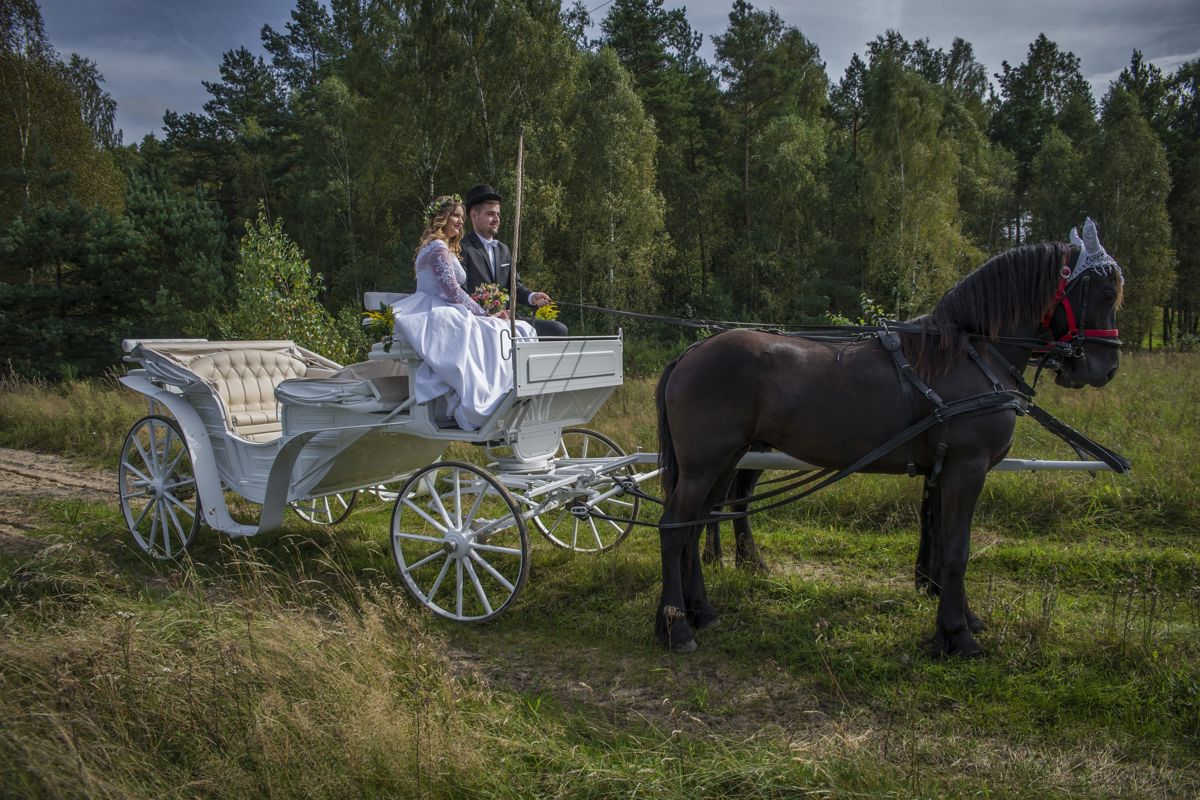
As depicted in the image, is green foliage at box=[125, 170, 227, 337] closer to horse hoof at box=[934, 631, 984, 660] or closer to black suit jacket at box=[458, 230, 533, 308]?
black suit jacket at box=[458, 230, 533, 308]

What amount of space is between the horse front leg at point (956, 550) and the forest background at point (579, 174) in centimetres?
1008

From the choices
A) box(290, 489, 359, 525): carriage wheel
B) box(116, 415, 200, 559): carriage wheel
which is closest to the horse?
box(290, 489, 359, 525): carriage wheel

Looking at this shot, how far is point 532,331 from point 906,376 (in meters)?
2.36

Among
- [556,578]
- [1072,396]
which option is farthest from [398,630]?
[1072,396]

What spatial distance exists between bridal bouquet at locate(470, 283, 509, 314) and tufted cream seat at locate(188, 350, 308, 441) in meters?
2.11

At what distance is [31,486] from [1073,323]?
975cm

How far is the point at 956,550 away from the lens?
3.75m

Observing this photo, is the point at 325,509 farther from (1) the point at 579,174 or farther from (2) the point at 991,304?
(1) the point at 579,174

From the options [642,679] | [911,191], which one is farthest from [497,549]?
[911,191]

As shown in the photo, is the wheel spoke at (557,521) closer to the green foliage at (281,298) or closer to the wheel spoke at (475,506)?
the wheel spoke at (475,506)

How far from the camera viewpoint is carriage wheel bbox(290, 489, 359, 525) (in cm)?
677

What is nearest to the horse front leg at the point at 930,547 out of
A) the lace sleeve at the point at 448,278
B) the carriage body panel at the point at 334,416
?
the carriage body panel at the point at 334,416

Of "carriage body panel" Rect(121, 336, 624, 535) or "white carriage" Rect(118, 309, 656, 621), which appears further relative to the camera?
"carriage body panel" Rect(121, 336, 624, 535)

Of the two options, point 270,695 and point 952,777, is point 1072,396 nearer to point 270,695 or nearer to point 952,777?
point 952,777
